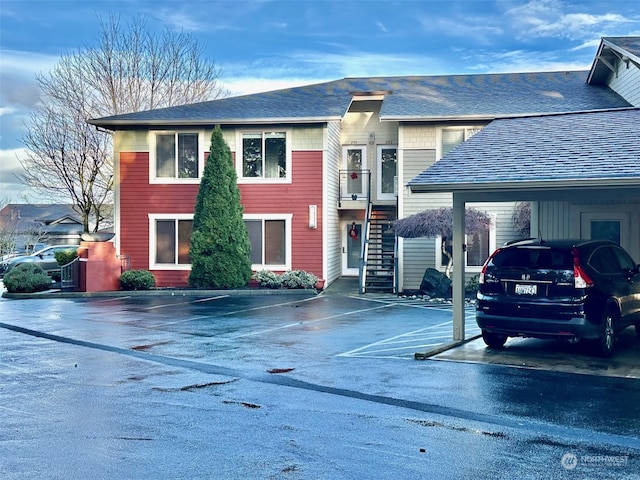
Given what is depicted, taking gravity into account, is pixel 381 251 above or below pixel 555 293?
above

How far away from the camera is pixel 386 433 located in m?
6.56

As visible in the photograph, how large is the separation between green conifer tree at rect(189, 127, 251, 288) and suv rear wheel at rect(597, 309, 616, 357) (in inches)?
577

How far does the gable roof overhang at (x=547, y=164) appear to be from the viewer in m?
10.3

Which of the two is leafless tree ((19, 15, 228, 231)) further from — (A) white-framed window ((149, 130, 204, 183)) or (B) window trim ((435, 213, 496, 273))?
(B) window trim ((435, 213, 496, 273))

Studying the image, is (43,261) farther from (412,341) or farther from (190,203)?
(412,341)

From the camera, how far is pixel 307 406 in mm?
7613

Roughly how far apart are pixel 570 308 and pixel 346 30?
1958cm

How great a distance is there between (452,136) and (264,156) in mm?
6474

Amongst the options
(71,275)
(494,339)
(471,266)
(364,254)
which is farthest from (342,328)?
(71,275)

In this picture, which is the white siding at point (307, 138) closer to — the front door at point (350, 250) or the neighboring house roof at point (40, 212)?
the front door at point (350, 250)

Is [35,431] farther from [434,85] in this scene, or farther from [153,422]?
[434,85]

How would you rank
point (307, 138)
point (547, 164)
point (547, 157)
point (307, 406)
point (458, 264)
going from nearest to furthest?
point (307, 406) < point (547, 164) < point (547, 157) < point (458, 264) < point (307, 138)

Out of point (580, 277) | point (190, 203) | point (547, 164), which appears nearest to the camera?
point (580, 277)

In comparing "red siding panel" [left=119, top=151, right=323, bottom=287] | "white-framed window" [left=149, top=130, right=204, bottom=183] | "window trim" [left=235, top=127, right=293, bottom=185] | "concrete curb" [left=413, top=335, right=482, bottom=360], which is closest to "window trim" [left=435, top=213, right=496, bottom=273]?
"red siding panel" [left=119, top=151, right=323, bottom=287]
